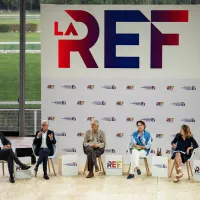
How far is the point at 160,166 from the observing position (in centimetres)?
1256

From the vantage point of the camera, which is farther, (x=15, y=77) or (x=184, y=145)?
(x=15, y=77)

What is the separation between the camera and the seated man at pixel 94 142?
41.4 feet

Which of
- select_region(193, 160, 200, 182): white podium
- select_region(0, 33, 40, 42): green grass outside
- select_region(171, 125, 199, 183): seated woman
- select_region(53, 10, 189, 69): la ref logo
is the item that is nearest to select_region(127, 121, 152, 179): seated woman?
select_region(171, 125, 199, 183): seated woman

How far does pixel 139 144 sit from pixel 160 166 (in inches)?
22.9

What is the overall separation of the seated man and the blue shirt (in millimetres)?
559

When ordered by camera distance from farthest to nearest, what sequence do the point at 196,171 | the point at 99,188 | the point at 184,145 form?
the point at 184,145
the point at 196,171
the point at 99,188

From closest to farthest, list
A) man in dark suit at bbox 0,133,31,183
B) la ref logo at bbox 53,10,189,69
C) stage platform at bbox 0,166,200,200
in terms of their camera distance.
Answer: stage platform at bbox 0,166,200,200 < man in dark suit at bbox 0,133,31,183 < la ref logo at bbox 53,10,189,69

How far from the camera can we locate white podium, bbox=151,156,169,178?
494 inches

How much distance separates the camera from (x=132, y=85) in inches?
532

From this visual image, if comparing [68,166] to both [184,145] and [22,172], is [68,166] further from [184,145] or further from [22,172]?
[184,145]

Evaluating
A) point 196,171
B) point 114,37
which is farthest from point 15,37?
point 196,171

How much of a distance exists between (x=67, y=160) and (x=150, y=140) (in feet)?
5.19

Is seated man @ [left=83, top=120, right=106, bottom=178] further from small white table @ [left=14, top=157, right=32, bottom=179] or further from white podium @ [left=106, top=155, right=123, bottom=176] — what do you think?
small white table @ [left=14, top=157, right=32, bottom=179]

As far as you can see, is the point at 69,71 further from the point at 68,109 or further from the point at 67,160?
the point at 67,160
